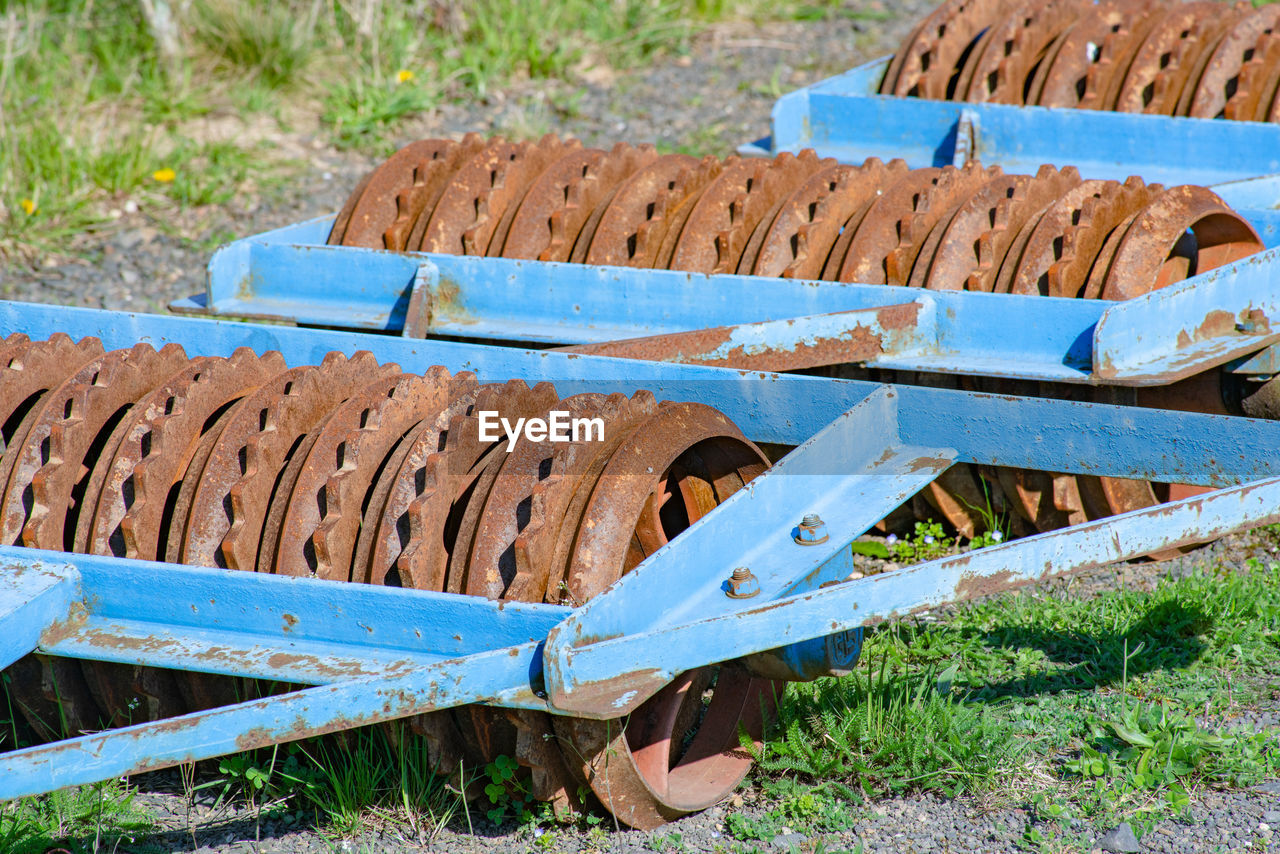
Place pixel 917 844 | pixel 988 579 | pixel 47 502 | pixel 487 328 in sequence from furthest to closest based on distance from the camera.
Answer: pixel 487 328, pixel 47 502, pixel 917 844, pixel 988 579

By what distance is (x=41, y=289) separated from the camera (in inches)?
233

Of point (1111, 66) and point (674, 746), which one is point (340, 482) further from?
point (1111, 66)

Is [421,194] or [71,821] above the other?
[421,194]

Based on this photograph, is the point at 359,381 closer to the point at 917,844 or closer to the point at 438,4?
the point at 917,844

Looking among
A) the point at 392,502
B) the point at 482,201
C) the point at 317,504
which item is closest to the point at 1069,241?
the point at 482,201

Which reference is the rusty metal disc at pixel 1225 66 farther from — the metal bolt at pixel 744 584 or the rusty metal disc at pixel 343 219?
the metal bolt at pixel 744 584

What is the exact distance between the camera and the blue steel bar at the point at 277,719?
213cm

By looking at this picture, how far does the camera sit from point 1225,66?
482cm

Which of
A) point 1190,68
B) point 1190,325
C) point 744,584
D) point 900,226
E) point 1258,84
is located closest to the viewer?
point 744,584

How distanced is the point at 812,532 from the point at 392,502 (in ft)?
2.65

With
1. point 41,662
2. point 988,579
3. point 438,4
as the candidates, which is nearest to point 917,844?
point 988,579

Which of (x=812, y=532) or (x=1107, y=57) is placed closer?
(x=812, y=532)

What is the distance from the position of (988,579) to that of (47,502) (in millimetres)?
1883

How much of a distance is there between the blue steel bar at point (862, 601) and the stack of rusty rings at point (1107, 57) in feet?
9.42
